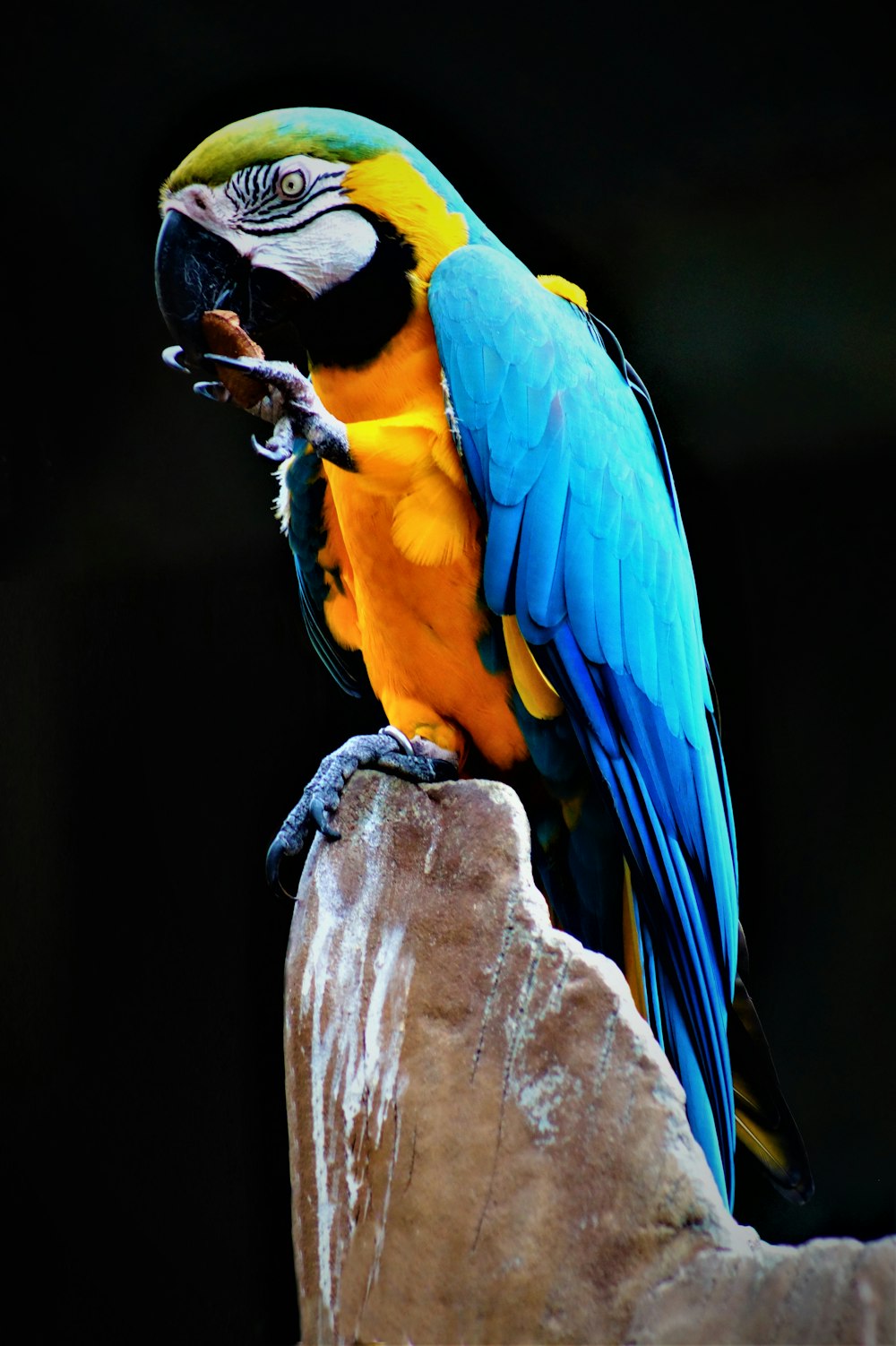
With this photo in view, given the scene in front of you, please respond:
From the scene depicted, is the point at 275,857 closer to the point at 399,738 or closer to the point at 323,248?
the point at 399,738

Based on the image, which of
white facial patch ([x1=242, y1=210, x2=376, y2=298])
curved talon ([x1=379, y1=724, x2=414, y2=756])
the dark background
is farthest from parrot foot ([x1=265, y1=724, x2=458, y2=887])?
white facial patch ([x1=242, y1=210, x2=376, y2=298])

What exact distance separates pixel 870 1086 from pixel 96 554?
50.5 inches

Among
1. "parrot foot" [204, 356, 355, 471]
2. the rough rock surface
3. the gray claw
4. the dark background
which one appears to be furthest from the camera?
the dark background

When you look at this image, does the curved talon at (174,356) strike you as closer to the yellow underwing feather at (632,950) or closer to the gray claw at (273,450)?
the gray claw at (273,450)

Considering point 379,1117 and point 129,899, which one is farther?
point 129,899

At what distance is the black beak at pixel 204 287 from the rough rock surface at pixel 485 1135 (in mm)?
549

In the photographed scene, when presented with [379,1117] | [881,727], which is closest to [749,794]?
[881,727]

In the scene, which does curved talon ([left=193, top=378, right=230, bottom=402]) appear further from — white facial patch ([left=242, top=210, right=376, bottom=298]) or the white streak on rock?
the white streak on rock

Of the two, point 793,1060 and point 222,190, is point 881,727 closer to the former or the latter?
point 793,1060

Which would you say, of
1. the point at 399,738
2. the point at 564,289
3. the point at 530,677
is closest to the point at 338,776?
the point at 399,738

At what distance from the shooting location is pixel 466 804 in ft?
3.92

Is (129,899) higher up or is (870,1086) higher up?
(129,899)

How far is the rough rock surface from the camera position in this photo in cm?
96

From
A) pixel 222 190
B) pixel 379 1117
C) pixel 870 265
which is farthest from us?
pixel 870 265
